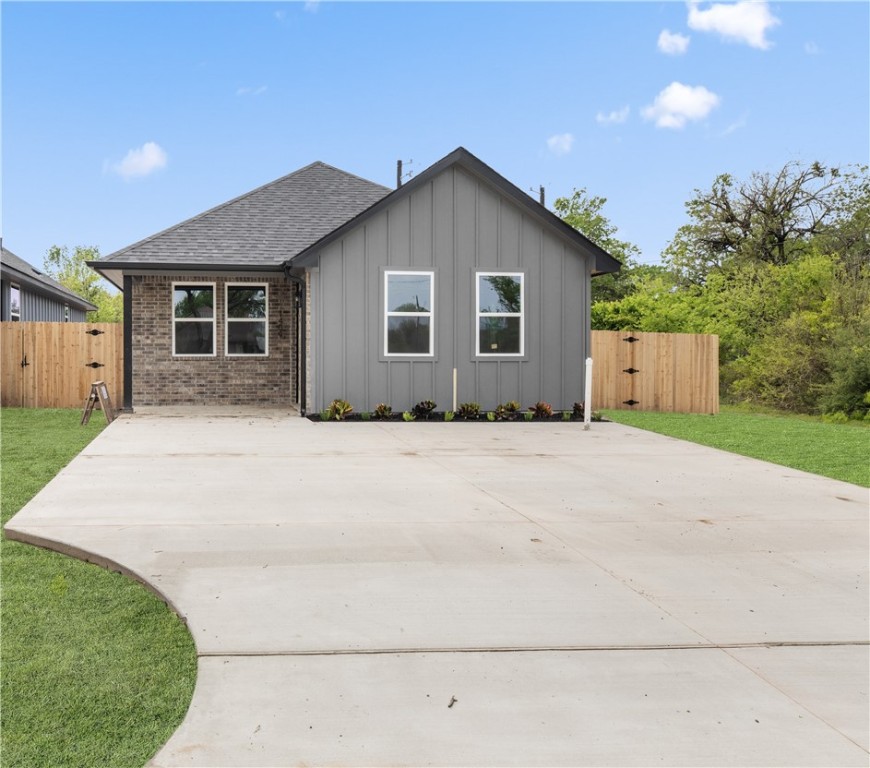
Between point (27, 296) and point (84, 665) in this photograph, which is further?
point (27, 296)

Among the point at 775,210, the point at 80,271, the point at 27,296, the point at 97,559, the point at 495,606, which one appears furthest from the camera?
the point at 80,271

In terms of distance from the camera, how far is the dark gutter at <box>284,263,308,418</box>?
15995 millimetres

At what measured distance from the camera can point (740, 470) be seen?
9633 millimetres

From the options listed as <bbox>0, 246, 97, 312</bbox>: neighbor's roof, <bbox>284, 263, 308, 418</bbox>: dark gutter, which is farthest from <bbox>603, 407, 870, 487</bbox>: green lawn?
<bbox>0, 246, 97, 312</bbox>: neighbor's roof

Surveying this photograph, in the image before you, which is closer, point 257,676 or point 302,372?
point 257,676

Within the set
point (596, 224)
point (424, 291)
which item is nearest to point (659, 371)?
point (424, 291)

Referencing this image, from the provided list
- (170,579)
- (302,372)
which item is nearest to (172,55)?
(302,372)

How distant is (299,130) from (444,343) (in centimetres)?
1849

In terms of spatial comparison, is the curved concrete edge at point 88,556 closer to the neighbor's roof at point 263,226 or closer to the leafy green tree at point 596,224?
the neighbor's roof at point 263,226

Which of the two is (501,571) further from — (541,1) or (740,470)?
(541,1)

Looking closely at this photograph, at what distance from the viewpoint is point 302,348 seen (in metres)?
16.4

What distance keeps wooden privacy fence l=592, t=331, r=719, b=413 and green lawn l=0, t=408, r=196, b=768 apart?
16.3 m

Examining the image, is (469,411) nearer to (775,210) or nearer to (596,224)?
(775,210)

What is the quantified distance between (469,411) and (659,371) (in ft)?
22.8
